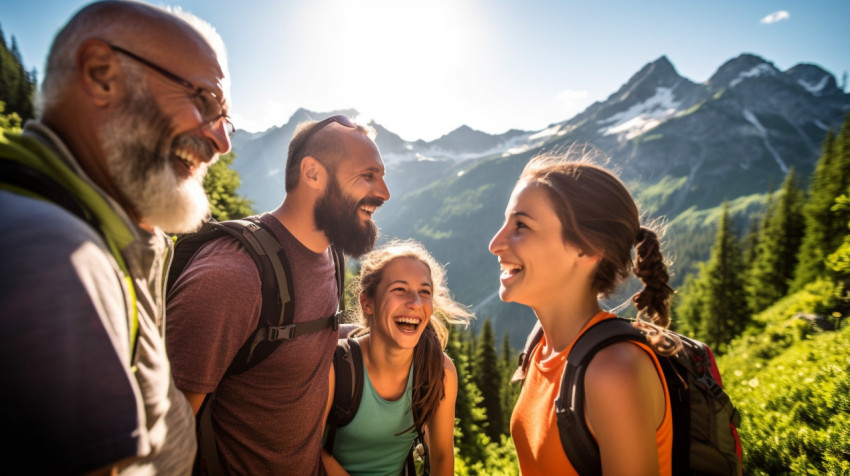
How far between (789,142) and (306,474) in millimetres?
285723

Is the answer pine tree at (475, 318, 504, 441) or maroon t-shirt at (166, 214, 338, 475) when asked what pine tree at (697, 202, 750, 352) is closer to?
pine tree at (475, 318, 504, 441)

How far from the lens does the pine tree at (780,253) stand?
102ft

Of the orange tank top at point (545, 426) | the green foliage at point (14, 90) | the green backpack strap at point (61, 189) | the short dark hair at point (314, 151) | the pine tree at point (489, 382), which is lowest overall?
the pine tree at point (489, 382)

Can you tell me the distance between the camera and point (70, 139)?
1340 millimetres

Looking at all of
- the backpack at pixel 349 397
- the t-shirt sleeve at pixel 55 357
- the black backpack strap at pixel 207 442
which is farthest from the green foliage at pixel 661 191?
the t-shirt sleeve at pixel 55 357

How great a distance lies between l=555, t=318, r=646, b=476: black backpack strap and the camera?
2162 millimetres

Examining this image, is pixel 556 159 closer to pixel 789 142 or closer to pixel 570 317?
pixel 570 317

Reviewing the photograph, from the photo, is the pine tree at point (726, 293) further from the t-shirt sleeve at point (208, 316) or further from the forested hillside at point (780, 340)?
the t-shirt sleeve at point (208, 316)

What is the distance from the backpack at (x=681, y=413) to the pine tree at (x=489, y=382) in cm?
3686

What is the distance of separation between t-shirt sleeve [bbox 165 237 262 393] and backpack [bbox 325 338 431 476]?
1250mm

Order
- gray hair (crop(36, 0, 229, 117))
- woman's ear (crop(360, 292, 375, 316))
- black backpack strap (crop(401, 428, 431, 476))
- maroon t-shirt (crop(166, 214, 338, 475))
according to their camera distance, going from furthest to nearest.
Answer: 1. woman's ear (crop(360, 292, 375, 316))
2. black backpack strap (crop(401, 428, 431, 476))
3. maroon t-shirt (crop(166, 214, 338, 475))
4. gray hair (crop(36, 0, 229, 117))

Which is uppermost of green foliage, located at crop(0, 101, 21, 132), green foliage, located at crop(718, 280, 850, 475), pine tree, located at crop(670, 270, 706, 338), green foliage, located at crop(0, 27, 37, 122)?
green foliage, located at crop(0, 27, 37, 122)

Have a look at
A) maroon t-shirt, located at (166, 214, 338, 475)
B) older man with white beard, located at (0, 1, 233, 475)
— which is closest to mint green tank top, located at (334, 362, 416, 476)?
maroon t-shirt, located at (166, 214, 338, 475)

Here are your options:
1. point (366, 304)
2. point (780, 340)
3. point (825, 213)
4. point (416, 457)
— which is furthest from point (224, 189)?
point (825, 213)
